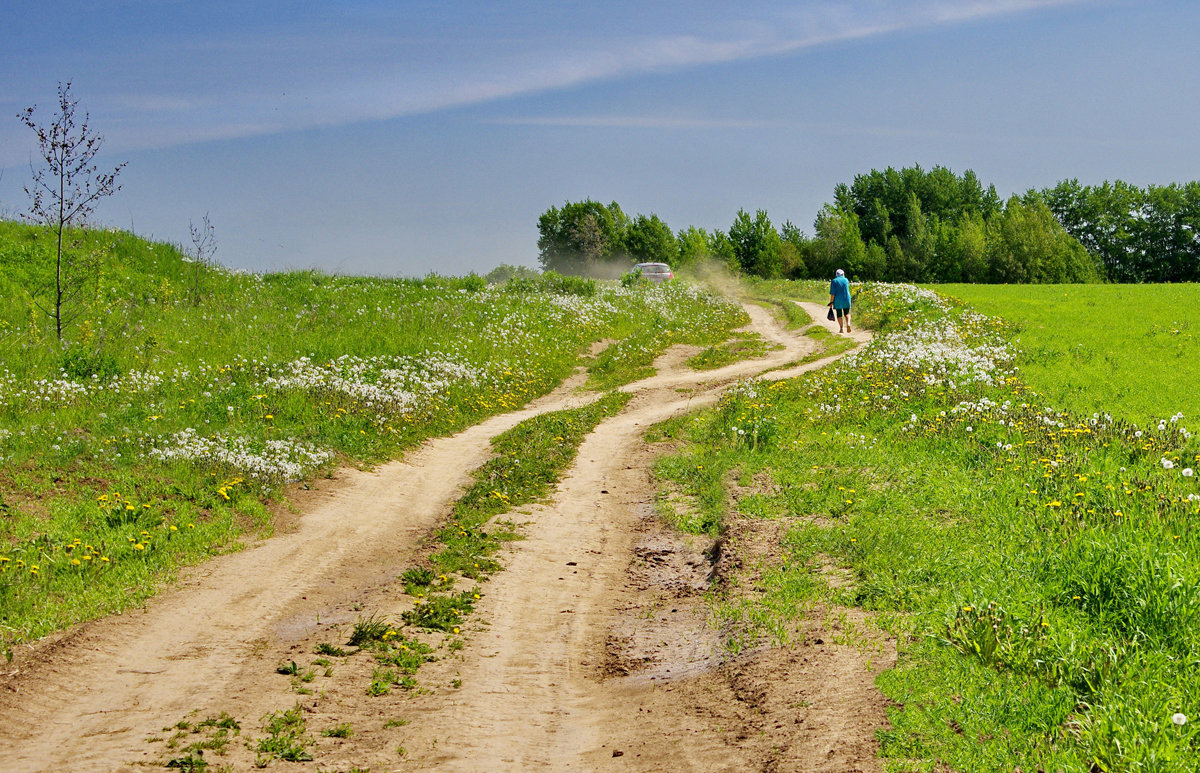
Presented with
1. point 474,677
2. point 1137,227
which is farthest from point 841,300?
point 1137,227

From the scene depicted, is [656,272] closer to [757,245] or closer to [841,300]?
[841,300]

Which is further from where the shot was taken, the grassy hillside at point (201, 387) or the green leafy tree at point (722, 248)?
the green leafy tree at point (722, 248)

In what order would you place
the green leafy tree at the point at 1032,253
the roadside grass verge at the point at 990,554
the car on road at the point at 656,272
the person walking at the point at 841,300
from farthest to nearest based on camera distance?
1. the green leafy tree at the point at 1032,253
2. the car on road at the point at 656,272
3. the person walking at the point at 841,300
4. the roadside grass verge at the point at 990,554

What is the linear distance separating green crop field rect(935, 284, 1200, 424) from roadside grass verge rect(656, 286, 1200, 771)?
4.52 feet

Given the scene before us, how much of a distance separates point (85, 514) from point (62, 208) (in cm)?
1066

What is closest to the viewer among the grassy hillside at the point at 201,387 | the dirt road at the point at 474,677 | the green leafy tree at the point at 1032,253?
the dirt road at the point at 474,677

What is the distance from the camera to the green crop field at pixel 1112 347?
14.0 metres

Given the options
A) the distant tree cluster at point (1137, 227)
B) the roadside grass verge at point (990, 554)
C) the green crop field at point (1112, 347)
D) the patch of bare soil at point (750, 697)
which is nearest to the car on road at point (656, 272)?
the green crop field at point (1112, 347)

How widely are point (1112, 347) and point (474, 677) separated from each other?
19212 millimetres

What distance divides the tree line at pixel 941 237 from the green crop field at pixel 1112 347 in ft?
144

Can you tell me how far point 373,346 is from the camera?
1931 cm

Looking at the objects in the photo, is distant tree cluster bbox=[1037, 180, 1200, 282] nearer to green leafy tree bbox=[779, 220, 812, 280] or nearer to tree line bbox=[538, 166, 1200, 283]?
tree line bbox=[538, 166, 1200, 283]

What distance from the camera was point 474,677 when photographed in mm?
6438

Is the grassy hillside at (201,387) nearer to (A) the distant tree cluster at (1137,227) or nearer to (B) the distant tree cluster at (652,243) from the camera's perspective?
(B) the distant tree cluster at (652,243)
